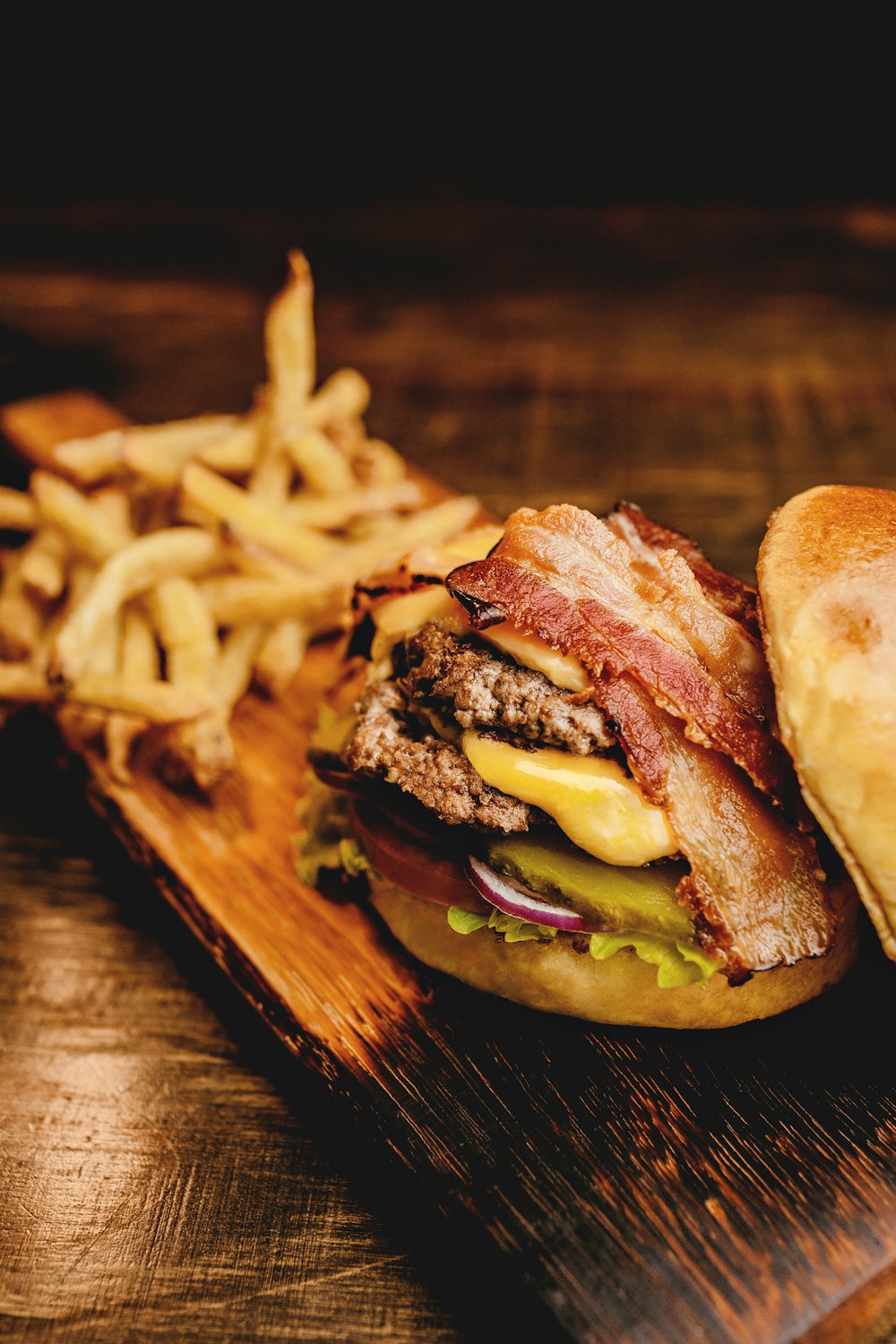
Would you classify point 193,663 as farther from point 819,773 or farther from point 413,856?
point 819,773

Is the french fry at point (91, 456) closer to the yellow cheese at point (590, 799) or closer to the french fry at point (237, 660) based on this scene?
the french fry at point (237, 660)

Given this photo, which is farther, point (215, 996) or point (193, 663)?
point (193, 663)

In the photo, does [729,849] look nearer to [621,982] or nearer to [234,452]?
[621,982]

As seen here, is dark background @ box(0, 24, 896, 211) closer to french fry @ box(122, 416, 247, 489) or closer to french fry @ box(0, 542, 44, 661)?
french fry @ box(122, 416, 247, 489)

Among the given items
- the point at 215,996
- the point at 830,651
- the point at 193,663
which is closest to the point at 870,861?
the point at 830,651

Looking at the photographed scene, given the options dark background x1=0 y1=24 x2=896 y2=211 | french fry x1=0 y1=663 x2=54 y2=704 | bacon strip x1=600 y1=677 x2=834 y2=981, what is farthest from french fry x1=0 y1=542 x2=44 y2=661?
dark background x1=0 y1=24 x2=896 y2=211

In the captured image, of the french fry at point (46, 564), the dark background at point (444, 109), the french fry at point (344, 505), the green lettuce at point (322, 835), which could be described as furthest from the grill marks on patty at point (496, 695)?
the dark background at point (444, 109)

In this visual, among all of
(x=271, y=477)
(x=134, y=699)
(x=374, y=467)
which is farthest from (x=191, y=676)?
(x=374, y=467)
